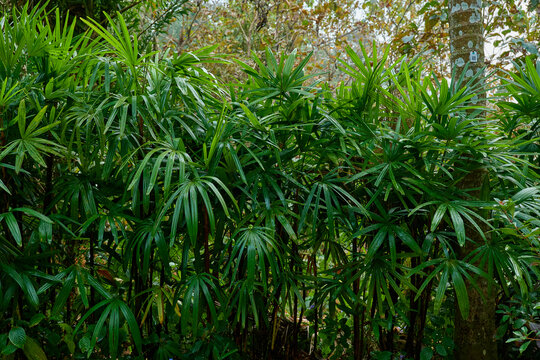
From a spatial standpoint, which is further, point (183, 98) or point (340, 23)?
point (340, 23)

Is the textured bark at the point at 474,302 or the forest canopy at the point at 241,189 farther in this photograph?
the textured bark at the point at 474,302

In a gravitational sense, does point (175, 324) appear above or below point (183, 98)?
below

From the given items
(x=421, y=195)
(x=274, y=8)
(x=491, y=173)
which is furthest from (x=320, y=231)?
(x=274, y=8)

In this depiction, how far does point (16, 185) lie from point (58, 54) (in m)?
0.51

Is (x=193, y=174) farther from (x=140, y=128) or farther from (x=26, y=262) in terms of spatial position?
(x=26, y=262)

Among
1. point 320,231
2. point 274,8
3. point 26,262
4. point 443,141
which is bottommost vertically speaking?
point 26,262

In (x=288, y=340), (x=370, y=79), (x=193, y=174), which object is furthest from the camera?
(x=288, y=340)

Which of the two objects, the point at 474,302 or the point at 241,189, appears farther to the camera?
the point at 474,302

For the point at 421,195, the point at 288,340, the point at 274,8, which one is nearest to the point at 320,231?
the point at 421,195

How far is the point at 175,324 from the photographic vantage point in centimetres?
205

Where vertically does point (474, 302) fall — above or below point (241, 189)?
below

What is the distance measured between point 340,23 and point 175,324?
5133 mm

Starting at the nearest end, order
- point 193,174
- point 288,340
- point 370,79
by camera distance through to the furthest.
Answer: point 193,174 → point 370,79 → point 288,340

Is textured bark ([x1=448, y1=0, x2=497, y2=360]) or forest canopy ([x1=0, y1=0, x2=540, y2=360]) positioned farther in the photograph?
textured bark ([x1=448, y1=0, x2=497, y2=360])
